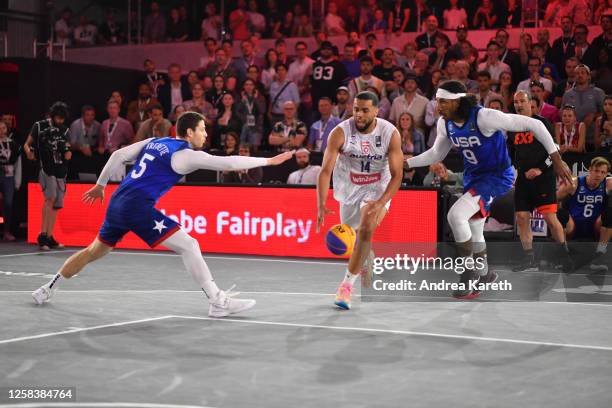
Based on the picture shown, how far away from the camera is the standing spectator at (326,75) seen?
1884cm

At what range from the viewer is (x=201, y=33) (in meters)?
23.1

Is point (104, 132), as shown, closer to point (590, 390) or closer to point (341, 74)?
point (341, 74)

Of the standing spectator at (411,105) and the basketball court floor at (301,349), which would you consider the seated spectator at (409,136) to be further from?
the basketball court floor at (301,349)

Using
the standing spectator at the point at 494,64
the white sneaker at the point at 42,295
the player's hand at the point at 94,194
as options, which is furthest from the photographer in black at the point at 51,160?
the standing spectator at the point at 494,64

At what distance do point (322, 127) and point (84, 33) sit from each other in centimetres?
990

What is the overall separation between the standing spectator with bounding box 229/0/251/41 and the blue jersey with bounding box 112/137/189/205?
44.7 feet

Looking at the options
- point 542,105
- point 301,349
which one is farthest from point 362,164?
point 542,105

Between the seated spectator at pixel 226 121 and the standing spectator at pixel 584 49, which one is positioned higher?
the standing spectator at pixel 584 49

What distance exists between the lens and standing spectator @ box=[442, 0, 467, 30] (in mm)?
20016

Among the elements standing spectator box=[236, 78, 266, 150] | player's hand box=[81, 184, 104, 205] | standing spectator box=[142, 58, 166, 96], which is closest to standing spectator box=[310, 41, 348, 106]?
standing spectator box=[236, 78, 266, 150]

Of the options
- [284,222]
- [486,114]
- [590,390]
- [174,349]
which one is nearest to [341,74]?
[284,222]

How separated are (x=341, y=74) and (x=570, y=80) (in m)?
4.52

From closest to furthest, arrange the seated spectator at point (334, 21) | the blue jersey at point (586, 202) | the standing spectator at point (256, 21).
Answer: the blue jersey at point (586, 202) < the seated spectator at point (334, 21) < the standing spectator at point (256, 21)

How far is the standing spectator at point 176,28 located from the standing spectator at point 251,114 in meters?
5.06
